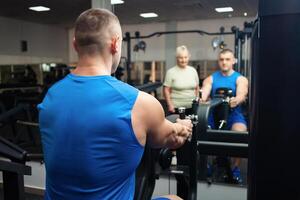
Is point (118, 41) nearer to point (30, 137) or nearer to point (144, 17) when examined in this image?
point (30, 137)

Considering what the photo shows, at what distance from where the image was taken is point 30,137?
13.3 ft

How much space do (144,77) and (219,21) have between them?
1.65 metres

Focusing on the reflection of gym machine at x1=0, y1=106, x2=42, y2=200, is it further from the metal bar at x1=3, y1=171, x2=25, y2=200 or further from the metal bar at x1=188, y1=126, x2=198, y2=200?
the metal bar at x1=188, y1=126, x2=198, y2=200

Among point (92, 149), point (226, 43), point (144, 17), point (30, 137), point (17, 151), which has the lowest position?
point (30, 137)

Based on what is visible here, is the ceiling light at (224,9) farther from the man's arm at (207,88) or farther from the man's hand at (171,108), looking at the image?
the man's hand at (171,108)

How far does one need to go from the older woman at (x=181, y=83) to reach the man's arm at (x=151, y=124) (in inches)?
74.2

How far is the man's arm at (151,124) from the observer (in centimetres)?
91

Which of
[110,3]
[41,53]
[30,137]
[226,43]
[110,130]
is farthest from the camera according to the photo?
[41,53]

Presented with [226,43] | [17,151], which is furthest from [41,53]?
[17,151]

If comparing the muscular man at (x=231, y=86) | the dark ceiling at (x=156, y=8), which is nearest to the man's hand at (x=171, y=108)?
the muscular man at (x=231, y=86)

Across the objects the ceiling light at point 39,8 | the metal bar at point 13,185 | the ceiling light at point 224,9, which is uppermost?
the ceiling light at point 39,8

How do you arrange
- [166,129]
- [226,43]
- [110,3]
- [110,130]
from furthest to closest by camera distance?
1. [226,43]
2. [110,3]
3. [166,129]
4. [110,130]

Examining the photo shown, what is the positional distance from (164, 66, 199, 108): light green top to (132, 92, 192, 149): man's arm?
1.89m

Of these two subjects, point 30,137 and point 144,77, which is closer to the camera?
point 30,137
